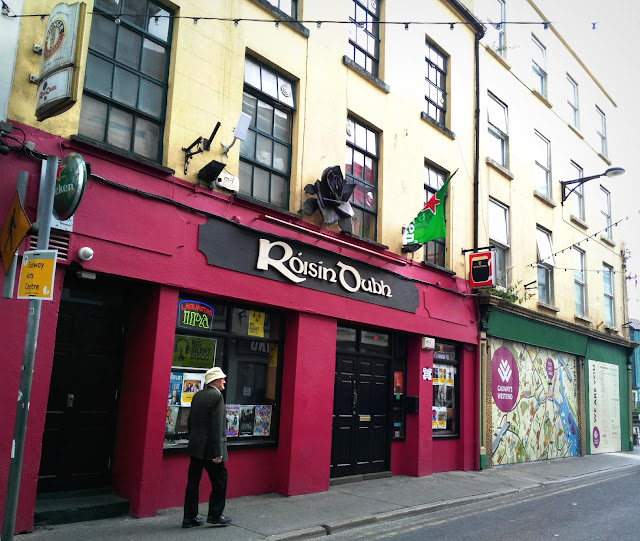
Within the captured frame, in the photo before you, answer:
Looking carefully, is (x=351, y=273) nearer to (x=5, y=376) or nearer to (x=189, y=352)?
(x=189, y=352)

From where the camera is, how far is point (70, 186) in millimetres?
6285

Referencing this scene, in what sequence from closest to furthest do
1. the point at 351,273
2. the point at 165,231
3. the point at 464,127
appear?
the point at 165,231
the point at 351,273
the point at 464,127

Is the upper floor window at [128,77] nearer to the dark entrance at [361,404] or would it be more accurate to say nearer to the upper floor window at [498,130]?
the dark entrance at [361,404]

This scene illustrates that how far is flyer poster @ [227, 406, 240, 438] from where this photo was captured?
9211 millimetres

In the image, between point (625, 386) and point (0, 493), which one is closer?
point (0, 493)

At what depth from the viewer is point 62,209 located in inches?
252

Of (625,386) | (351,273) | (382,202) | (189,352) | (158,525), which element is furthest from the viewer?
(625,386)

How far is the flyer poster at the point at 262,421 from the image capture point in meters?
9.63

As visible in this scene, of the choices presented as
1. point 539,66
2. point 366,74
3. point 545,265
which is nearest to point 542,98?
point 539,66

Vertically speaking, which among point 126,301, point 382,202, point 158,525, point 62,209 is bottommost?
point 158,525

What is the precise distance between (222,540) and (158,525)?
1.05 m

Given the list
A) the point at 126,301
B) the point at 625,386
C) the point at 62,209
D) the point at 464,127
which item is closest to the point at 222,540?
the point at 126,301

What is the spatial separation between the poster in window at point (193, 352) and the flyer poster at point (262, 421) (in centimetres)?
131

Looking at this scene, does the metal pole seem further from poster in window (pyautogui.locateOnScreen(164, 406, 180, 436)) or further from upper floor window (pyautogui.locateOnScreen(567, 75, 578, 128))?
upper floor window (pyautogui.locateOnScreen(567, 75, 578, 128))
